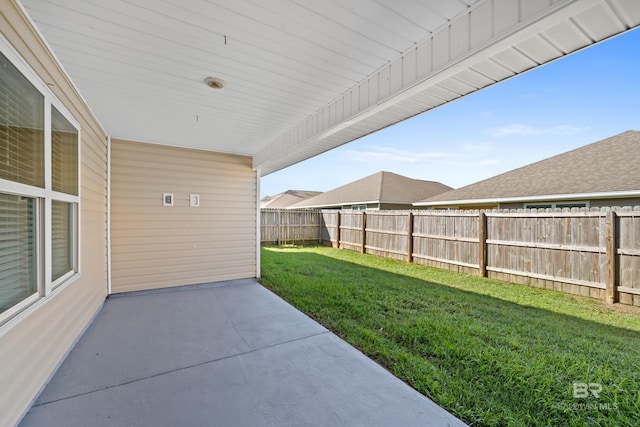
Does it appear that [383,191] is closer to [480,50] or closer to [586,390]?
[586,390]

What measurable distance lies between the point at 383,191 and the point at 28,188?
1265 cm

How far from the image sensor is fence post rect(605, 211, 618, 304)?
4082 mm

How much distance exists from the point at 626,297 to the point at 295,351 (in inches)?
198

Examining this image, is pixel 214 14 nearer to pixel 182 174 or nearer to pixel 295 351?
pixel 295 351

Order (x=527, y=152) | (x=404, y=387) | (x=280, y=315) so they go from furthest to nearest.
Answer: (x=527, y=152) → (x=280, y=315) → (x=404, y=387)

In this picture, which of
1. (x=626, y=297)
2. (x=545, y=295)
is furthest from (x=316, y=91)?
(x=626, y=297)

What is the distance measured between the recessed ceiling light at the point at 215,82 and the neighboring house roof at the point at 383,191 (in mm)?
10722

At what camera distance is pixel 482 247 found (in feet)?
19.4

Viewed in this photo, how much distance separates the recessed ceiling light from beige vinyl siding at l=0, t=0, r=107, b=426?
1.14 m

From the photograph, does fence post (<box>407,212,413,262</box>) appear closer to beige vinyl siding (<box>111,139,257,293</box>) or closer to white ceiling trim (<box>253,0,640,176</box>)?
beige vinyl siding (<box>111,139,257,293</box>)

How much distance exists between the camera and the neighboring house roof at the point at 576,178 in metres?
6.27

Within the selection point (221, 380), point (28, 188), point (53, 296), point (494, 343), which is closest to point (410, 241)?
point (494, 343)

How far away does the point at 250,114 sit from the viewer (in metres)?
3.38

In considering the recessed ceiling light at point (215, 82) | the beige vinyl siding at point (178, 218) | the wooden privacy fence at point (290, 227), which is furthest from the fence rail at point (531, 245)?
the recessed ceiling light at point (215, 82)
